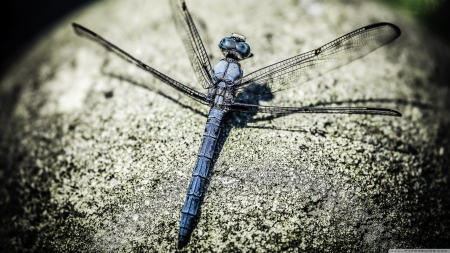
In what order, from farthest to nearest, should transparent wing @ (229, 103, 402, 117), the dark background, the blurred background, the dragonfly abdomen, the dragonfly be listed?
the dark background, the blurred background, the dragonfly, transparent wing @ (229, 103, 402, 117), the dragonfly abdomen

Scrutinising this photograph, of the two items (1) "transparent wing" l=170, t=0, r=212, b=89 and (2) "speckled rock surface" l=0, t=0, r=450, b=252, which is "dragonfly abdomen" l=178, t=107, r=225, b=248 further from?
(1) "transparent wing" l=170, t=0, r=212, b=89

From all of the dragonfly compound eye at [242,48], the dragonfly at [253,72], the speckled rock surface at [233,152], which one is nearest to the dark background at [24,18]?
the speckled rock surface at [233,152]

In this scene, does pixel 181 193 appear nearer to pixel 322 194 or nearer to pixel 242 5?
A: pixel 322 194

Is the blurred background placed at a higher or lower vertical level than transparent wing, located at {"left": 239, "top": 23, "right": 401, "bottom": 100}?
higher

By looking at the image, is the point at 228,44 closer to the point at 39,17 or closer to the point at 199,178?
the point at 199,178

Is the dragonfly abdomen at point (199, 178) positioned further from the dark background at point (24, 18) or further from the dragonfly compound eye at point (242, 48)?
the dark background at point (24, 18)

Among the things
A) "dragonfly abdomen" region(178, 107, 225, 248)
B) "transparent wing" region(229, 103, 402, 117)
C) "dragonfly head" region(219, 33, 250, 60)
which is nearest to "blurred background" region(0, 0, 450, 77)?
"transparent wing" region(229, 103, 402, 117)
